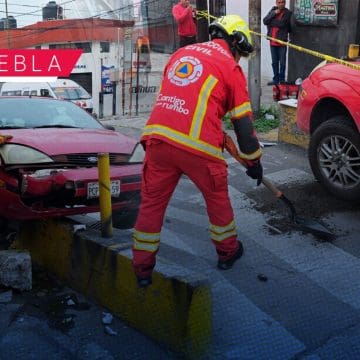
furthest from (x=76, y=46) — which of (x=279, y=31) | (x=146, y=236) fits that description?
(x=146, y=236)

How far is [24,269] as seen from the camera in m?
4.09

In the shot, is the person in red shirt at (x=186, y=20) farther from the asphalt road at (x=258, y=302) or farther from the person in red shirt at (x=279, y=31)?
the asphalt road at (x=258, y=302)

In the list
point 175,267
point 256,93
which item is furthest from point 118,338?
point 256,93

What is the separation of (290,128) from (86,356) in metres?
5.26

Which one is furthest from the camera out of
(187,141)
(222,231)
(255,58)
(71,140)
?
(255,58)

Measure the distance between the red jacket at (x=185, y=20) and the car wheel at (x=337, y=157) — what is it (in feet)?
25.1

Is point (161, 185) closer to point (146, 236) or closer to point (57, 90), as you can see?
point (146, 236)

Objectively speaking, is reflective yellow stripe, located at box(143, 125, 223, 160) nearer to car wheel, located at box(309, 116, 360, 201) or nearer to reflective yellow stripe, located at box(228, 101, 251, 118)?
reflective yellow stripe, located at box(228, 101, 251, 118)

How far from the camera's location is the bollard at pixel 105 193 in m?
3.98

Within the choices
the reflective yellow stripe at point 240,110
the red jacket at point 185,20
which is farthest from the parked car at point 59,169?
the red jacket at point 185,20

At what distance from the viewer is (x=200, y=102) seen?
3.46 metres

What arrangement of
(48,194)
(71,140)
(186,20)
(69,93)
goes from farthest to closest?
(69,93), (186,20), (71,140), (48,194)

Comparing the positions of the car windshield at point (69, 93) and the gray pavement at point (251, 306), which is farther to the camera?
the car windshield at point (69, 93)

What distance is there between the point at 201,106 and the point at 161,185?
0.55 m
